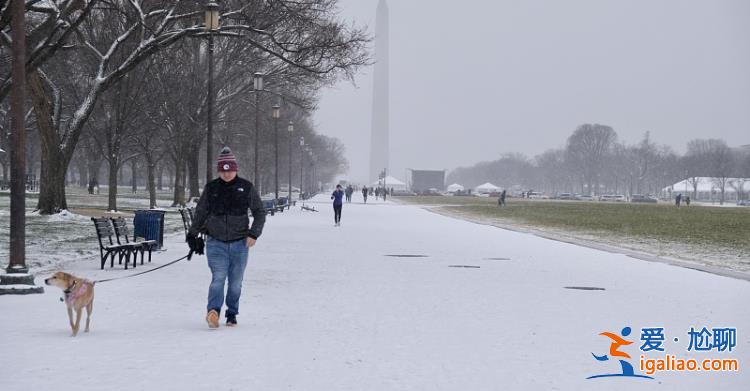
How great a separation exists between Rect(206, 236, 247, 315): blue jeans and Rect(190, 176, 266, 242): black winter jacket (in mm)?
90

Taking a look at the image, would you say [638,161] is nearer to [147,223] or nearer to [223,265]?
[147,223]

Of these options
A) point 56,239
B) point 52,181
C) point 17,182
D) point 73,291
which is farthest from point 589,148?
point 73,291

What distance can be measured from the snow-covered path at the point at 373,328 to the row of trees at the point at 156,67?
9.50m

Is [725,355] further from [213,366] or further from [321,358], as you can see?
[213,366]

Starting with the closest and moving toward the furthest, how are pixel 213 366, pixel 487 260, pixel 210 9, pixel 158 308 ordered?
pixel 213 366
pixel 158 308
pixel 487 260
pixel 210 9

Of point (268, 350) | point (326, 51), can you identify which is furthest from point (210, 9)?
point (268, 350)

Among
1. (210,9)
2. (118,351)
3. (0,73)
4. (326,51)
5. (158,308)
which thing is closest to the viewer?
(118,351)

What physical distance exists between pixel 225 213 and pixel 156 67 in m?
32.4

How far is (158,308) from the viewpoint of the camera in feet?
32.7

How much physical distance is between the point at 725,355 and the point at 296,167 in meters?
97.7

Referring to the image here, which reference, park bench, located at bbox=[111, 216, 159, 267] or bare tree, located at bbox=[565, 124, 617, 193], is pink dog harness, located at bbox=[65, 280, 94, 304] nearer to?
park bench, located at bbox=[111, 216, 159, 267]

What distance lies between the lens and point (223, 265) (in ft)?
27.6

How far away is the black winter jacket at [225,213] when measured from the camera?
8.36 m

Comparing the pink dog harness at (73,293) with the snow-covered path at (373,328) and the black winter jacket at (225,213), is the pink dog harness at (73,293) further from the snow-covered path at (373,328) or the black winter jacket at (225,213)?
the black winter jacket at (225,213)
